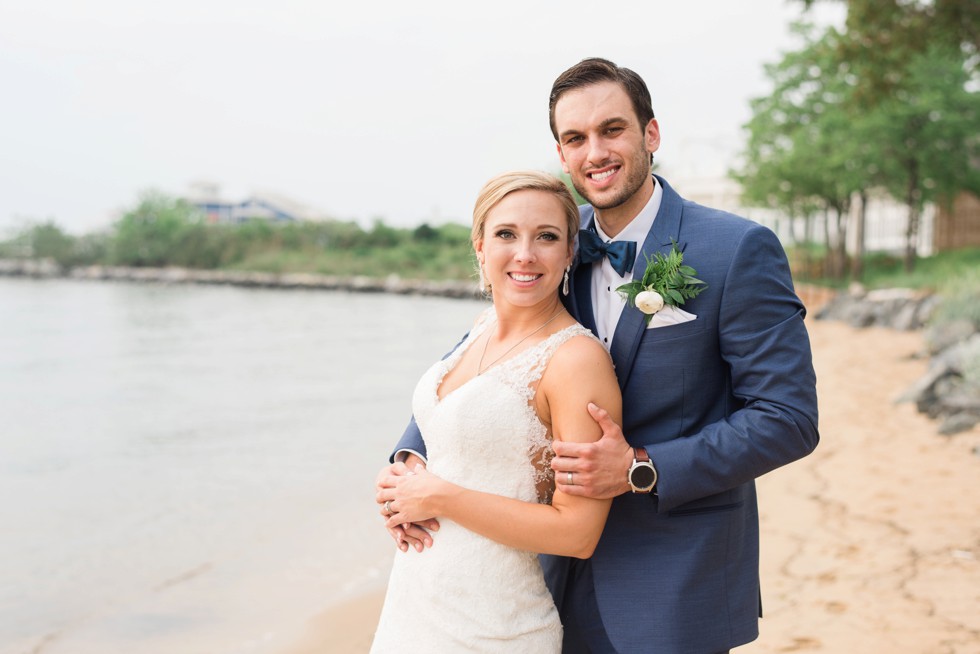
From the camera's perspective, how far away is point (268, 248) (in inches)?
3243

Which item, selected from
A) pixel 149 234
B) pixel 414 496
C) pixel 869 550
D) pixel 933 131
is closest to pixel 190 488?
pixel 869 550

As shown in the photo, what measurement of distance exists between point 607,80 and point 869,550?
179 inches

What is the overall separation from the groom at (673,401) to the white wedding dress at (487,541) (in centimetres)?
15

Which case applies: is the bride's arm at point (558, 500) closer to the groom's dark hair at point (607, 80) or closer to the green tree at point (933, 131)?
the groom's dark hair at point (607, 80)

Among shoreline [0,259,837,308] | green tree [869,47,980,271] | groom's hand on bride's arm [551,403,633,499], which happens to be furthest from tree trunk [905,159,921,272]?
groom's hand on bride's arm [551,403,633,499]

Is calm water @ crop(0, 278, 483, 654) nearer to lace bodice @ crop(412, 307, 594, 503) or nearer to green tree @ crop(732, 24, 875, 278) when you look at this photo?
lace bodice @ crop(412, 307, 594, 503)

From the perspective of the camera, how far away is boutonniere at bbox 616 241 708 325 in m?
2.35

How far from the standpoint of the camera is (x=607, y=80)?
8.08 ft

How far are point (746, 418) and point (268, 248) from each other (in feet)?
272

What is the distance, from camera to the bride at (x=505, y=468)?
236 centimetres

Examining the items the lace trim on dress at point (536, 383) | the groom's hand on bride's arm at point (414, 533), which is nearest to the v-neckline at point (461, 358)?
the lace trim on dress at point (536, 383)

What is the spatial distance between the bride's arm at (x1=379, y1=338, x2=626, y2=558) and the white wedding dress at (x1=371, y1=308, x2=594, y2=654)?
57 millimetres

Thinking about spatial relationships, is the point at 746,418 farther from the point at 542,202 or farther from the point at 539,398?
the point at 542,202

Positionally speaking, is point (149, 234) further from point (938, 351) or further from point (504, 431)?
point (504, 431)
